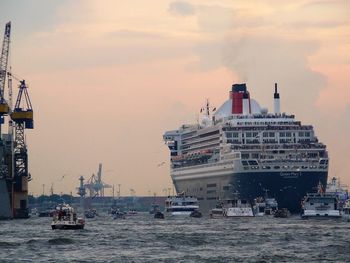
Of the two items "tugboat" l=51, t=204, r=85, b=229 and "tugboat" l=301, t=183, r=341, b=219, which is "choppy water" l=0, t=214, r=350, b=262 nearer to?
"tugboat" l=51, t=204, r=85, b=229

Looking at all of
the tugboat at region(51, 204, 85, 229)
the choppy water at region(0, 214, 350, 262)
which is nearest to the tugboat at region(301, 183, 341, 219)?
the choppy water at region(0, 214, 350, 262)

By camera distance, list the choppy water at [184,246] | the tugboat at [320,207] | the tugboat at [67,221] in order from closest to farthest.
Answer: the choppy water at [184,246]
the tugboat at [67,221]
the tugboat at [320,207]

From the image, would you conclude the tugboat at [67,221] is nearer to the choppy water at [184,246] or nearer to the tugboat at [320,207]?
the choppy water at [184,246]

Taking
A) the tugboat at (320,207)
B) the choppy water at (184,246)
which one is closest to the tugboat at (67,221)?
the choppy water at (184,246)

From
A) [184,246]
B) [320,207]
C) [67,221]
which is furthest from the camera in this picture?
[320,207]

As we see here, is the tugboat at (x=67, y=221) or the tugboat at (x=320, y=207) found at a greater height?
the tugboat at (x=320, y=207)

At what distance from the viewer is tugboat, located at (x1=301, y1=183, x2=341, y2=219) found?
598 feet

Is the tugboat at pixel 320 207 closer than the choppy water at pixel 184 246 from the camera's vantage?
No

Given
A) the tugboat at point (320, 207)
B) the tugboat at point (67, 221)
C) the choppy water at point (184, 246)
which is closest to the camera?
the choppy water at point (184, 246)

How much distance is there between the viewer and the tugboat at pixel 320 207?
18212cm

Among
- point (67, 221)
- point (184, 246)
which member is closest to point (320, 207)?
point (67, 221)

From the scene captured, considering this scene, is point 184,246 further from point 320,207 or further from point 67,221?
point 320,207

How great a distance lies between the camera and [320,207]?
183 meters

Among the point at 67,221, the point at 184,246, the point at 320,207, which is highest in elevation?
the point at 320,207
